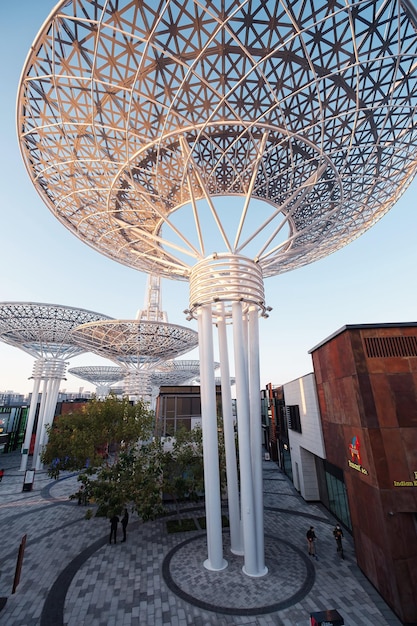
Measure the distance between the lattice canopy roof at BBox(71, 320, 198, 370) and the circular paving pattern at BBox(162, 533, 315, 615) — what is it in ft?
91.6

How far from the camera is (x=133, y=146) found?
62.6 feet

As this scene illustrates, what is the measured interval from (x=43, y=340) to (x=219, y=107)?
42.6m

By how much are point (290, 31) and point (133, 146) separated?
10512mm

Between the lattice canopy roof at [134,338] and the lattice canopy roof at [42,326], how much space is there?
7.30ft

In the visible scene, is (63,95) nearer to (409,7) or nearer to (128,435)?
(409,7)

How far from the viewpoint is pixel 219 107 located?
1348 centimetres

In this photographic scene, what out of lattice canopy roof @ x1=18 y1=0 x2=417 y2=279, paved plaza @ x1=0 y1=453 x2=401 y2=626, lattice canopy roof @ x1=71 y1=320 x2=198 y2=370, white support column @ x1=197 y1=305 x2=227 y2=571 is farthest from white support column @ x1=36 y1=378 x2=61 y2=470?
white support column @ x1=197 y1=305 x2=227 y2=571

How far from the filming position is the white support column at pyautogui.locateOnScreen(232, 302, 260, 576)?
530 inches

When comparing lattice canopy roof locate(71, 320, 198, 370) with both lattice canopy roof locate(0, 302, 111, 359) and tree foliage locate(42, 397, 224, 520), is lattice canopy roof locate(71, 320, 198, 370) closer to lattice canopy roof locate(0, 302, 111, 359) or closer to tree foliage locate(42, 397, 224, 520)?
lattice canopy roof locate(0, 302, 111, 359)

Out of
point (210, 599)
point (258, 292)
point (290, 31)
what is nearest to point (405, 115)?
point (290, 31)

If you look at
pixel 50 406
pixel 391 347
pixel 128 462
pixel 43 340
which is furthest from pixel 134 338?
pixel 391 347

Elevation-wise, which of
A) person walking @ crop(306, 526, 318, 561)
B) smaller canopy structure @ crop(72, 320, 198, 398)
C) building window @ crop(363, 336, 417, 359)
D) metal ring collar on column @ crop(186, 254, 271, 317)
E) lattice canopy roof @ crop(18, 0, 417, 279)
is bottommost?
person walking @ crop(306, 526, 318, 561)

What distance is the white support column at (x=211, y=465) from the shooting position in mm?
13914

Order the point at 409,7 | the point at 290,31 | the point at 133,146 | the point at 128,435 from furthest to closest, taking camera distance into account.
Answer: the point at 128,435
the point at 133,146
the point at 290,31
the point at 409,7
